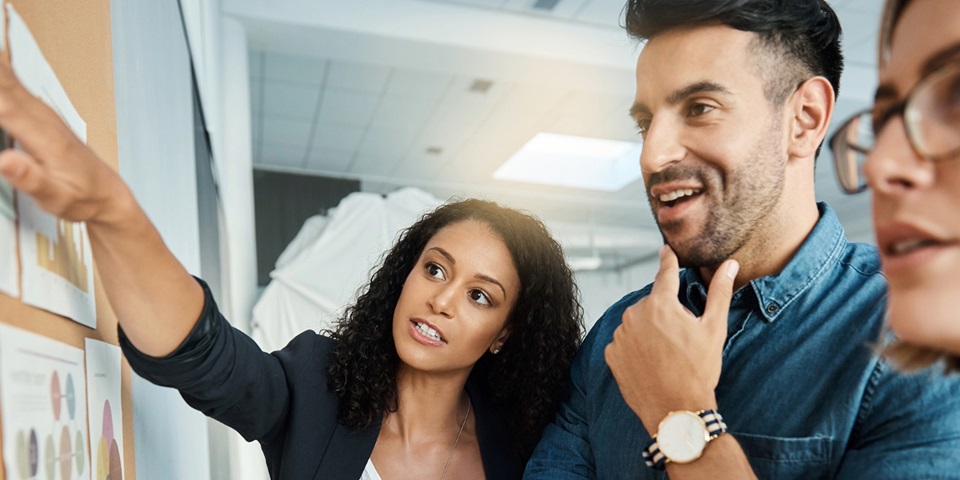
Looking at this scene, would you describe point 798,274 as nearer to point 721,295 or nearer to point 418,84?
point 721,295

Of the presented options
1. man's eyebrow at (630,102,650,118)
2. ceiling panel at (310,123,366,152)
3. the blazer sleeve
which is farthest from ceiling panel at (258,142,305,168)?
man's eyebrow at (630,102,650,118)

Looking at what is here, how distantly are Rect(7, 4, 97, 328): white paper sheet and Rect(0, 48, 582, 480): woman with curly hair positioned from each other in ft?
0.56

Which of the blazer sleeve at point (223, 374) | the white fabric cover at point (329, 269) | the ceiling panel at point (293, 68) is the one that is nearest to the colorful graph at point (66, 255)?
the blazer sleeve at point (223, 374)

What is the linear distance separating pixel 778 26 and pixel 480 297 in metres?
0.83

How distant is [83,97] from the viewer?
0.81 metres

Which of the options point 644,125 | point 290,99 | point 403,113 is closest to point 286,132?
point 290,99

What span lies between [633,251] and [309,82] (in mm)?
7615

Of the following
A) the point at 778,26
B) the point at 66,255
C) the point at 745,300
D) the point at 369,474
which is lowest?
the point at 369,474

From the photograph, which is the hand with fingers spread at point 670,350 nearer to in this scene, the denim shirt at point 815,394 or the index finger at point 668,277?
the index finger at point 668,277

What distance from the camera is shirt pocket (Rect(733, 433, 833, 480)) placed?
1.01 metres

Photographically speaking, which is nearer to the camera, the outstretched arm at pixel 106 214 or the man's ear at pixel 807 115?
the outstretched arm at pixel 106 214

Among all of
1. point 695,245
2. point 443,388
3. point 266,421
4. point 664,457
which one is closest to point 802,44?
point 695,245

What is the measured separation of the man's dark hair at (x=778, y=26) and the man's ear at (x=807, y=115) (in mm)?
20

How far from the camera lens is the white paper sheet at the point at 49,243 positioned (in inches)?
23.4
